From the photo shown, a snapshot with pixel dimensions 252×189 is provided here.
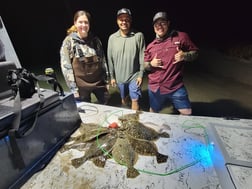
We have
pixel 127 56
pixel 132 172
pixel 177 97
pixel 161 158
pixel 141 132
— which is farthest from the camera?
pixel 127 56

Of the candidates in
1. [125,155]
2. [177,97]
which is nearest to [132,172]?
[125,155]

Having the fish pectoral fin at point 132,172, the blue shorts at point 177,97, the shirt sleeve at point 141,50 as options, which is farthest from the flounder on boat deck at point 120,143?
the shirt sleeve at point 141,50

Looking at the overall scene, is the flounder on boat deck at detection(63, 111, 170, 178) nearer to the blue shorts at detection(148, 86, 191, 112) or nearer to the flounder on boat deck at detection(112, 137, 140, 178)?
the flounder on boat deck at detection(112, 137, 140, 178)

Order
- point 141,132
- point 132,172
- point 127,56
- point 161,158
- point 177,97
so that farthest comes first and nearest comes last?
point 127,56 < point 177,97 < point 141,132 < point 161,158 < point 132,172

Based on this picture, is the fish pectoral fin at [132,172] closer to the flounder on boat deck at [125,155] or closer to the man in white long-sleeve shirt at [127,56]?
the flounder on boat deck at [125,155]

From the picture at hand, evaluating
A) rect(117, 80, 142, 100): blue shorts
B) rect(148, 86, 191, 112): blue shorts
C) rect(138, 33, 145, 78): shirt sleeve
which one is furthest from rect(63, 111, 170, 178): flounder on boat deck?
rect(138, 33, 145, 78): shirt sleeve

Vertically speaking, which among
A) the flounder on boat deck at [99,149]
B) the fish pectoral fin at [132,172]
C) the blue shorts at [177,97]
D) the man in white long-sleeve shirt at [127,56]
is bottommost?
the blue shorts at [177,97]

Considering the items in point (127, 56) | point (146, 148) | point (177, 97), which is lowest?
point (177, 97)

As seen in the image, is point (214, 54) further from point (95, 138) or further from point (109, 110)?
point (95, 138)

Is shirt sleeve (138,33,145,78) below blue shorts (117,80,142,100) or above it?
above

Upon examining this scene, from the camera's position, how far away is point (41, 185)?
118 cm

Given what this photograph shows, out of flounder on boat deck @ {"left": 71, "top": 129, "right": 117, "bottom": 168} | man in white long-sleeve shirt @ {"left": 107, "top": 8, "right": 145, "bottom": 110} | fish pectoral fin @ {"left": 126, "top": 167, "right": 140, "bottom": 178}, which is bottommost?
fish pectoral fin @ {"left": 126, "top": 167, "right": 140, "bottom": 178}

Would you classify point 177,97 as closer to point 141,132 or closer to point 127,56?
point 127,56

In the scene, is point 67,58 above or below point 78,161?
above
